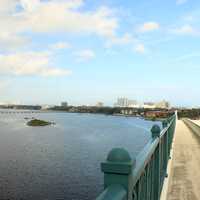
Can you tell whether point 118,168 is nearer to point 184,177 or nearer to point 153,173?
point 153,173

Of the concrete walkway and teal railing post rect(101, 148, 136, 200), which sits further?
the concrete walkway

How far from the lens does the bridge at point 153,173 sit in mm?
2060

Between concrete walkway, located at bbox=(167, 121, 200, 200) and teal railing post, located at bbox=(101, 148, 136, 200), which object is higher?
teal railing post, located at bbox=(101, 148, 136, 200)

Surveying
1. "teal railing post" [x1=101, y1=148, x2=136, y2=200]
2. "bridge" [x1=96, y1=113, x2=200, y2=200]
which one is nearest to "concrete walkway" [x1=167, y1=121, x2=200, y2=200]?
"bridge" [x1=96, y1=113, x2=200, y2=200]

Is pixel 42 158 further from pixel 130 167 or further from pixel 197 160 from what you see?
pixel 130 167

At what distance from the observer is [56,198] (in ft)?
67.5

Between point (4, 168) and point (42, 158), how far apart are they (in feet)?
17.2

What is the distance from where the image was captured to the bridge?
2.06 metres

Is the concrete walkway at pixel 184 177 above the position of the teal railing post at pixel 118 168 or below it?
below

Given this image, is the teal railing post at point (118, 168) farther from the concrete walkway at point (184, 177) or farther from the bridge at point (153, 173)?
the concrete walkway at point (184, 177)

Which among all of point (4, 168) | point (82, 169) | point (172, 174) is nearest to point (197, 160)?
point (172, 174)

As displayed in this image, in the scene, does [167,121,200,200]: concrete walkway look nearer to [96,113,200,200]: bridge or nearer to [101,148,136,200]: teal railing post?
[96,113,200,200]: bridge

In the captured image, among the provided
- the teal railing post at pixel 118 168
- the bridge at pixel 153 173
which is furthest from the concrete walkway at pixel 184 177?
the teal railing post at pixel 118 168

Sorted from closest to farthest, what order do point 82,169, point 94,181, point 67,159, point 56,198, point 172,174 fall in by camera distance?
1. point 172,174
2. point 56,198
3. point 94,181
4. point 82,169
5. point 67,159
